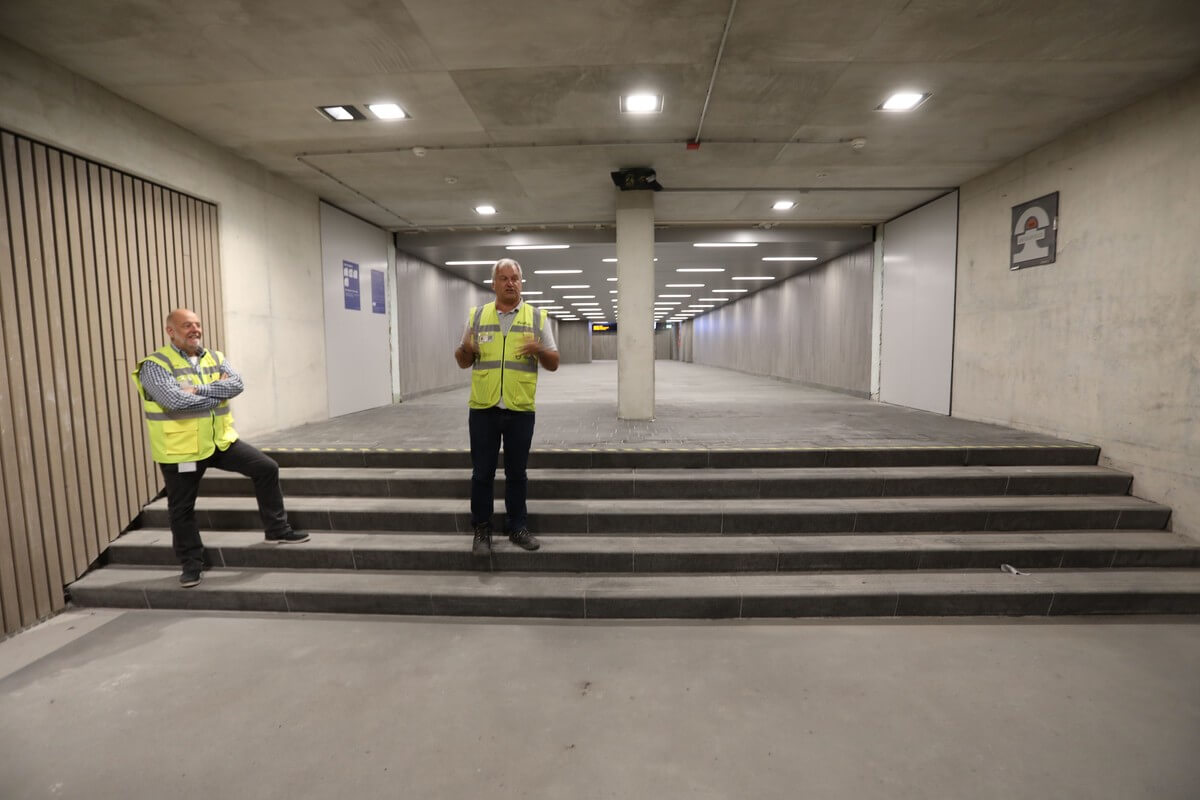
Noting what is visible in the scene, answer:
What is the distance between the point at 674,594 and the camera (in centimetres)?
321

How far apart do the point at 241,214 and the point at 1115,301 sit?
8.66 meters

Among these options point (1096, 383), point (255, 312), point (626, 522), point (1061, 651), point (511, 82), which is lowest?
point (1061, 651)

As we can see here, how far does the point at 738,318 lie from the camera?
20453 millimetres

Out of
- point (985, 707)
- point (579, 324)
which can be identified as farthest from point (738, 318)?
point (985, 707)

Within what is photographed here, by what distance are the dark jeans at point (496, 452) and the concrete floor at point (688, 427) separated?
1.31 metres

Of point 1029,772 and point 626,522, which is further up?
point 626,522

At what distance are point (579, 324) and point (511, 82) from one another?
30283 millimetres

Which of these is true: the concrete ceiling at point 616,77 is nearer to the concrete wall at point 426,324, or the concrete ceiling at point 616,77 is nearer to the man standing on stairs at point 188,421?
the man standing on stairs at point 188,421

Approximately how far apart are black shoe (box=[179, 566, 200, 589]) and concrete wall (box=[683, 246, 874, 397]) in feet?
32.6

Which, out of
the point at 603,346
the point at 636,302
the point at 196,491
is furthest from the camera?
the point at 603,346

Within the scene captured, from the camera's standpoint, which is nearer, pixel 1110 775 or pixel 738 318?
pixel 1110 775

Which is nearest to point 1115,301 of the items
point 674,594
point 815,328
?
point 674,594

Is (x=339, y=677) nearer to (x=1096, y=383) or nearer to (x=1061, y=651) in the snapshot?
(x=1061, y=651)

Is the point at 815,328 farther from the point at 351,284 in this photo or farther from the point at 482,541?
the point at 482,541
